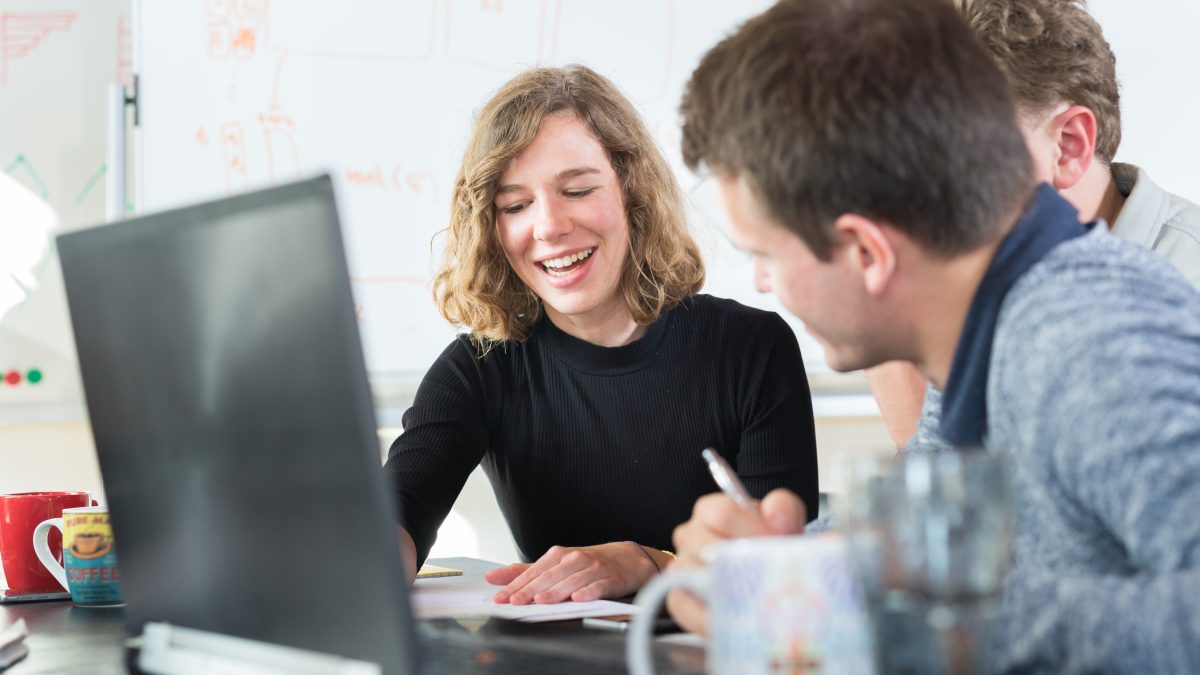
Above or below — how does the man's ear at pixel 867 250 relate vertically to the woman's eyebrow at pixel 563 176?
above

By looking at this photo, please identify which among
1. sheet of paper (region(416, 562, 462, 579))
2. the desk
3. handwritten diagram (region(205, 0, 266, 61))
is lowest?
sheet of paper (region(416, 562, 462, 579))

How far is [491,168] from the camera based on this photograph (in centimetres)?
166

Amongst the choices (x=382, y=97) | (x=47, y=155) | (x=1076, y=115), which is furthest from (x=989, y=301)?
(x=47, y=155)

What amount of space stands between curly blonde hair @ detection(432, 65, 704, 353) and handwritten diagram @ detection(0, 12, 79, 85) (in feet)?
4.04

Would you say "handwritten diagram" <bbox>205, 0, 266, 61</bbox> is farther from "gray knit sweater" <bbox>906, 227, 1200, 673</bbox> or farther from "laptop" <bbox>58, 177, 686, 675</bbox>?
"gray knit sweater" <bbox>906, 227, 1200, 673</bbox>

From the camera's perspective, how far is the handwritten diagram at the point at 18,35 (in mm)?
2459

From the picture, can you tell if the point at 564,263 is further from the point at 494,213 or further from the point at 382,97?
the point at 382,97

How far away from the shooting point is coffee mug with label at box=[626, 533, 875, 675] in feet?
1.76

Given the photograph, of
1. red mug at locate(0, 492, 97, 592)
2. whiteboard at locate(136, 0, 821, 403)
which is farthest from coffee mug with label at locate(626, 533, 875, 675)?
whiteboard at locate(136, 0, 821, 403)

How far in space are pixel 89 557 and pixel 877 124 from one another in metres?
0.94

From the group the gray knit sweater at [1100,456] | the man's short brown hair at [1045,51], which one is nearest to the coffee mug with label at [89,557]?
the gray knit sweater at [1100,456]

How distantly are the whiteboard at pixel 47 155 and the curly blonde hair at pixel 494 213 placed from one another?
1.07 metres

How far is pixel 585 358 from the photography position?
5.72 feet

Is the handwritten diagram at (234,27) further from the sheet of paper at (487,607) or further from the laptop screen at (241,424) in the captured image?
the laptop screen at (241,424)
